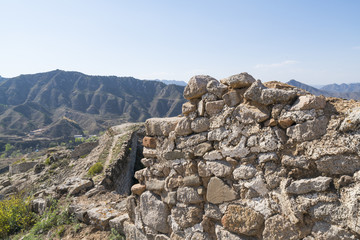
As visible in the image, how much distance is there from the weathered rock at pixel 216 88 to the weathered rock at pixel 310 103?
2.65 ft

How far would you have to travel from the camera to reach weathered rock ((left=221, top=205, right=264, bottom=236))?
2388 mm

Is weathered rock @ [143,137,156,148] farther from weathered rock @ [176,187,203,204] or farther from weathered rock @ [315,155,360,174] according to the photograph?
weathered rock @ [315,155,360,174]

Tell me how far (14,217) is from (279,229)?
5.85m

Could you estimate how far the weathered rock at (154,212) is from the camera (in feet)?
10.7

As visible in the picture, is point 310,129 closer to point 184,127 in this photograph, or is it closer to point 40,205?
point 184,127

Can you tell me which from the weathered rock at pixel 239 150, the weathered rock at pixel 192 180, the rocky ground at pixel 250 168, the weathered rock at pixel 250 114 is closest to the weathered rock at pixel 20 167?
the rocky ground at pixel 250 168

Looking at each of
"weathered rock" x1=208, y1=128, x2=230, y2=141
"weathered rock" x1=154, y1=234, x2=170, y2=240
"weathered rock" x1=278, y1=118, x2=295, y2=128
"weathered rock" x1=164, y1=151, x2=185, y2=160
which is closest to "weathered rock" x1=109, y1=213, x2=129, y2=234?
"weathered rock" x1=154, y1=234, x2=170, y2=240

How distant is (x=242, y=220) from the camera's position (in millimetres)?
2477

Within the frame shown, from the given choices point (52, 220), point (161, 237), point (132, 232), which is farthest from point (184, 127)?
point (52, 220)

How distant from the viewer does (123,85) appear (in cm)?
14025

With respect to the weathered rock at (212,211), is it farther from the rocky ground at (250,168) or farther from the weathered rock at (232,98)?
the weathered rock at (232,98)

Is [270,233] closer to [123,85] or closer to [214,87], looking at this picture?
[214,87]

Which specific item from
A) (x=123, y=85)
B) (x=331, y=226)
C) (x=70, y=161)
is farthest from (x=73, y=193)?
(x=123, y=85)

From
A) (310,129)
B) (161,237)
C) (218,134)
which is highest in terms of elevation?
(310,129)
